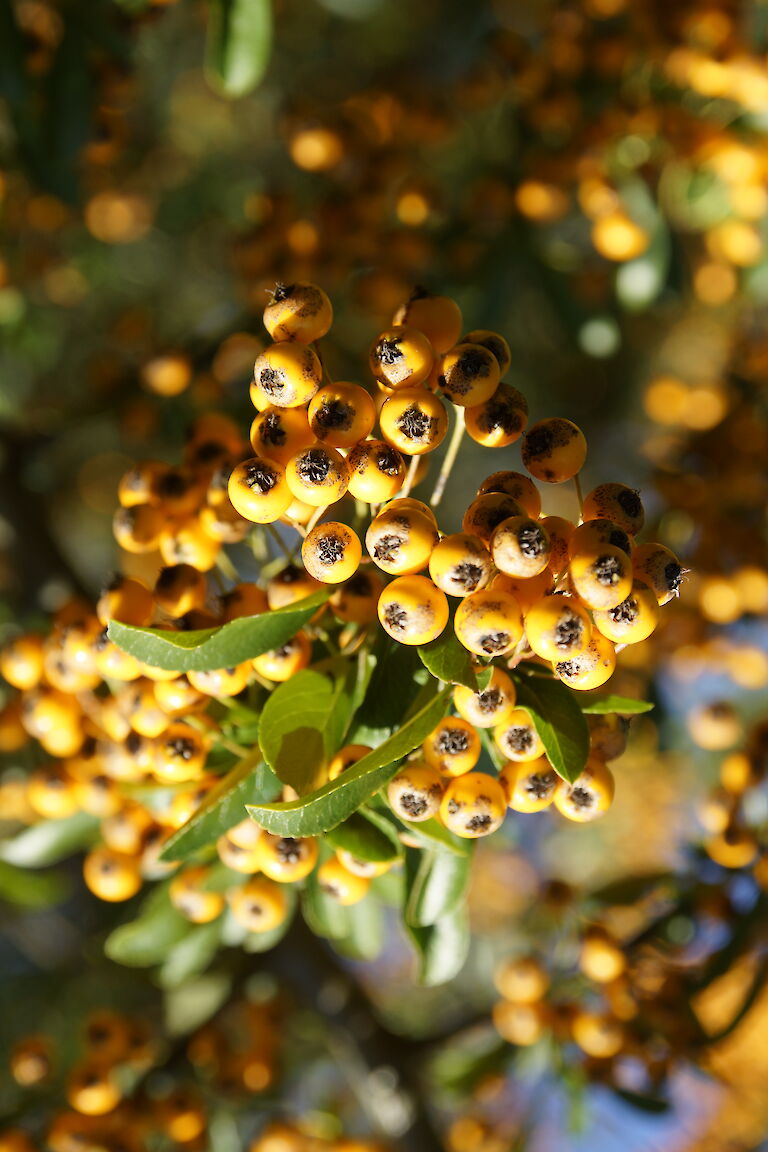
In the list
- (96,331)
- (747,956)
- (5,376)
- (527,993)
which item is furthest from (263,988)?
(96,331)

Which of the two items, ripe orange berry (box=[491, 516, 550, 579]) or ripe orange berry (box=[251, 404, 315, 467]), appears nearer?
ripe orange berry (box=[491, 516, 550, 579])

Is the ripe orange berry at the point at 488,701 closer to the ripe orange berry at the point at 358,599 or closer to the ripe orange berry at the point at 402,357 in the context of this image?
the ripe orange berry at the point at 358,599

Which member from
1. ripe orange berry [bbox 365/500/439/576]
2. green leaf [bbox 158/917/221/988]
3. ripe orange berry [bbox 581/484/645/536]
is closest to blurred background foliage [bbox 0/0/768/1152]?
green leaf [bbox 158/917/221/988]

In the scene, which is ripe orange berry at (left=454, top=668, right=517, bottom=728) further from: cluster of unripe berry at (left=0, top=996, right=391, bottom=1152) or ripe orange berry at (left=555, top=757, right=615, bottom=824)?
cluster of unripe berry at (left=0, top=996, right=391, bottom=1152)

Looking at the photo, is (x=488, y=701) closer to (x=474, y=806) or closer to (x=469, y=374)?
(x=474, y=806)

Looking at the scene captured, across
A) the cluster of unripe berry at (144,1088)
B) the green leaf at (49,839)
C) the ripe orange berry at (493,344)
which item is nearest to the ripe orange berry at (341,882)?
the green leaf at (49,839)

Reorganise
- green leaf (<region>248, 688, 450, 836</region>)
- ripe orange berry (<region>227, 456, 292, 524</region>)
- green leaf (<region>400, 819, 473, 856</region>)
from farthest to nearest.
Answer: green leaf (<region>400, 819, 473, 856</region>), ripe orange berry (<region>227, 456, 292, 524</region>), green leaf (<region>248, 688, 450, 836</region>)

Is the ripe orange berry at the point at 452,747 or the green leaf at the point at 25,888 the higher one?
the ripe orange berry at the point at 452,747
